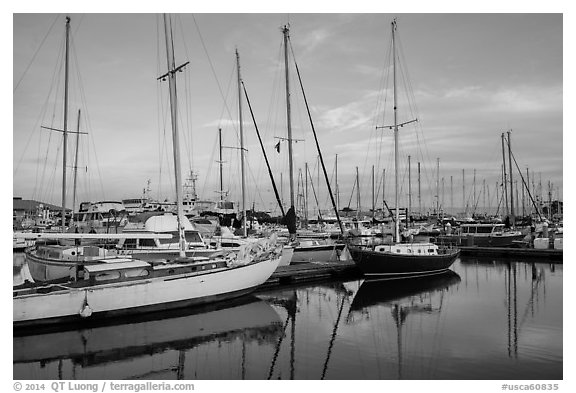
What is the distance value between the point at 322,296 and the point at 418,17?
10.0 metres

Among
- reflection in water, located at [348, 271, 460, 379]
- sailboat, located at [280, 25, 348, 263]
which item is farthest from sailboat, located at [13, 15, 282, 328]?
sailboat, located at [280, 25, 348, 263]

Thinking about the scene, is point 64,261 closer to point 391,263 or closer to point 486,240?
point 391,263

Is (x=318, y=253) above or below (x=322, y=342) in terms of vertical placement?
above

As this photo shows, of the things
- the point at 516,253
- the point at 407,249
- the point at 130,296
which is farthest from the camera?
the point at 516,253

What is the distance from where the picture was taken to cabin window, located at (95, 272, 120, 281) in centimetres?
1207

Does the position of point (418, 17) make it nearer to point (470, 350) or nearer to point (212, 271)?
point (470, 350)

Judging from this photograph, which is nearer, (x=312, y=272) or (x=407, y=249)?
(x=312, y=272)

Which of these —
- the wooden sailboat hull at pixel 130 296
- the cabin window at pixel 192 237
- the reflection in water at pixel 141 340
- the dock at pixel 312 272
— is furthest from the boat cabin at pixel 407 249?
the reflection in water at pixel 141 340

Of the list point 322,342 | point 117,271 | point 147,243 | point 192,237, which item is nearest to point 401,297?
point 322,342

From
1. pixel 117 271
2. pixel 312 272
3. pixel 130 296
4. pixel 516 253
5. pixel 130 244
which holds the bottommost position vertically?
pixel 516 253

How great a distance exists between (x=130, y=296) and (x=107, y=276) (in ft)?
2.79

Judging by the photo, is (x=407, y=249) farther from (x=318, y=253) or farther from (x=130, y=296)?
(x=130, y=296)

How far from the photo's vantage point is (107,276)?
1221cm

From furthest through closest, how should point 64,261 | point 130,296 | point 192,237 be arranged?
1. point 192,237
2. point 64,261
3. point 130,296
